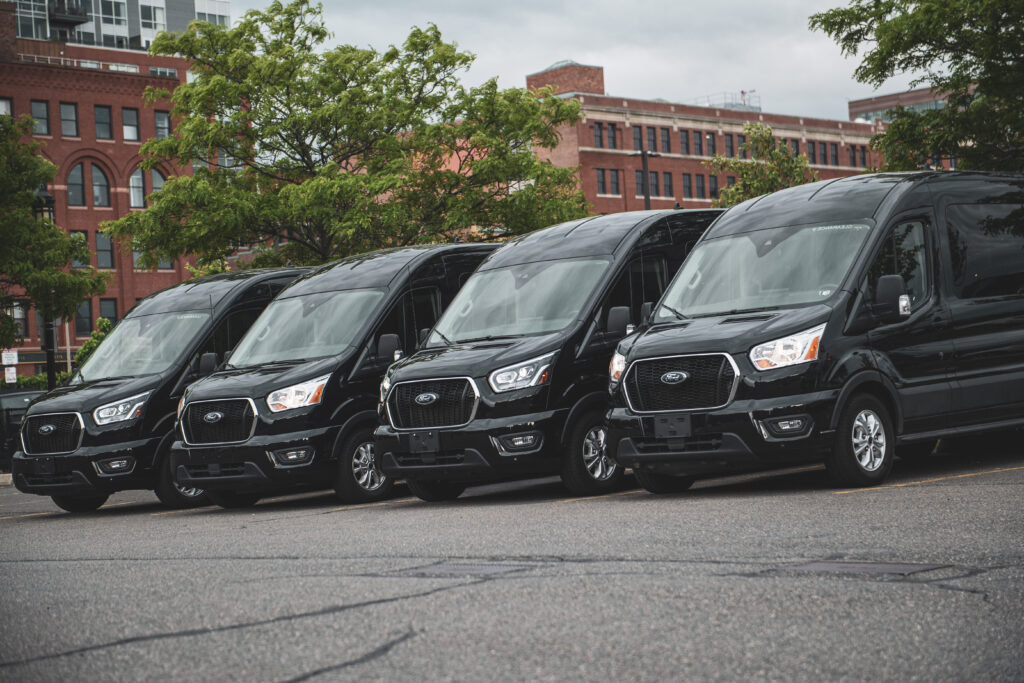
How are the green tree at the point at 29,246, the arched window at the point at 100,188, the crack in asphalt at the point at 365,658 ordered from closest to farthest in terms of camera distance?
1. the crack in asphalt at the point at 365,658
2. the green tree at the point at 29,246
3. the arched window at the point at 100,188

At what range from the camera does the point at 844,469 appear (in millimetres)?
10578

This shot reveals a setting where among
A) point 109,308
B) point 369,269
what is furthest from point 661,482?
point 109,308

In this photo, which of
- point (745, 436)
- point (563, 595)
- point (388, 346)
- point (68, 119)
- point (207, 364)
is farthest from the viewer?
point (68, 119)

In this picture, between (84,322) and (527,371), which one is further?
(84,322)

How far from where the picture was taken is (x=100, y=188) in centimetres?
7106

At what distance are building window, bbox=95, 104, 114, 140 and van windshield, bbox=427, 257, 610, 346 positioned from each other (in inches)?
2457

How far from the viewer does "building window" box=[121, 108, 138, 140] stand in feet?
237

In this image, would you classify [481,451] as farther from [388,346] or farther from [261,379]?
[261,379]

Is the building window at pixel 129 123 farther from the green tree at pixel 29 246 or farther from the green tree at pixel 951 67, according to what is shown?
the green tree at pixel 951 67

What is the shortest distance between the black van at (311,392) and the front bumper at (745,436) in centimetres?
343

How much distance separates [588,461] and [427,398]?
60.5 inches

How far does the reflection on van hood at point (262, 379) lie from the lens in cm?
1308

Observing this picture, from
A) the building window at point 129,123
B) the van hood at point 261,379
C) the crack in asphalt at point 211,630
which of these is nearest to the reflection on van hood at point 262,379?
the van hood at point 261,379

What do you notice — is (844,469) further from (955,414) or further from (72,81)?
(72,81)
